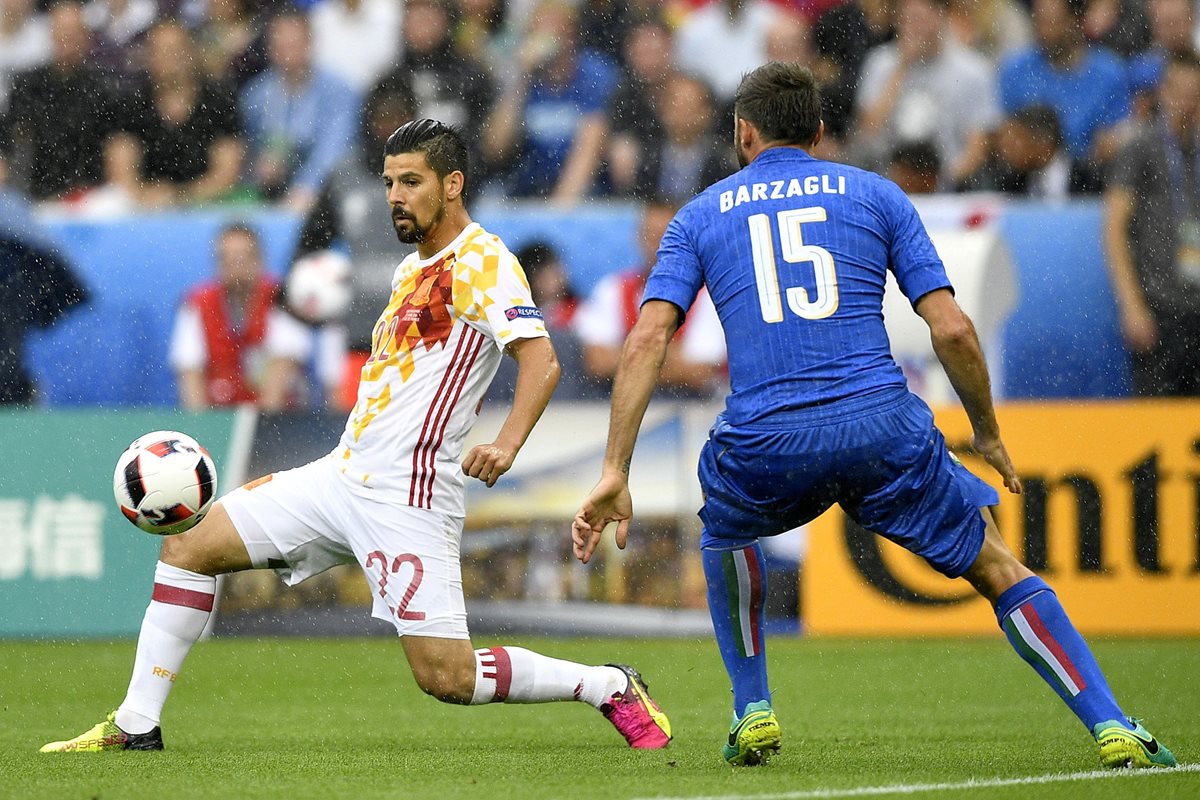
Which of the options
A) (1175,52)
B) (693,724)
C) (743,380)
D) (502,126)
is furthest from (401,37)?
(743,380)

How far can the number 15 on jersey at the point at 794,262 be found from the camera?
543cm

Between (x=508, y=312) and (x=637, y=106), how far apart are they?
24.1 feet

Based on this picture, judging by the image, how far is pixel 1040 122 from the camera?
1241 cm

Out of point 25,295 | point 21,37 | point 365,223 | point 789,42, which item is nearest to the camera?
point 365,223

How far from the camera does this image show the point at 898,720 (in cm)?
734

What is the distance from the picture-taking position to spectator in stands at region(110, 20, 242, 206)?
44.0ft

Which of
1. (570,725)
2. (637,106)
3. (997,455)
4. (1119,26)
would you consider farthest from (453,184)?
(1119,26)

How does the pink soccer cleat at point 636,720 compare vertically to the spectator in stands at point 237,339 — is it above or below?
below

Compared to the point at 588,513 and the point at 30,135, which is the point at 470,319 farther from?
the point at 30,135

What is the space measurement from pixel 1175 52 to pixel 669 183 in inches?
139

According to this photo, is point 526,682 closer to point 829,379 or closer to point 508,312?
point 508,312

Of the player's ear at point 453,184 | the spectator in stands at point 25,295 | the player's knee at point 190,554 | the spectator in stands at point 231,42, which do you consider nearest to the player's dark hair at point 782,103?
the player's ear at point 453,184

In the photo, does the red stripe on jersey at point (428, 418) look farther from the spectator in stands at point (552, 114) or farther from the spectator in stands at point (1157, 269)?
the spectator in stands at point (552, 114)

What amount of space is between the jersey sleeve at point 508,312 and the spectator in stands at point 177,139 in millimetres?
7832
